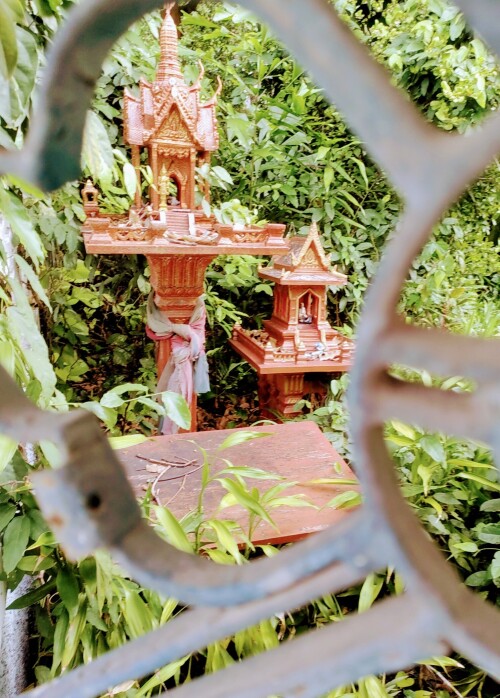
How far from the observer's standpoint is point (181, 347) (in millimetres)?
1367

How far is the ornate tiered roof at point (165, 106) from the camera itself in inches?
48.1

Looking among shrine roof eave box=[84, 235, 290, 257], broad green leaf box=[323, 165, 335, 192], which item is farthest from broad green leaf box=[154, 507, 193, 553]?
broad green leaf box=[323, 165, 335, 192]

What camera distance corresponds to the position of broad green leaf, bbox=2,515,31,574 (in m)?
0.44

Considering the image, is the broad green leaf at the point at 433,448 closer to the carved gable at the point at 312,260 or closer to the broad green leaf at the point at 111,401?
the broad green leaf at the point at 111,401

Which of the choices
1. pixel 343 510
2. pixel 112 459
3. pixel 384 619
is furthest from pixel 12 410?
pixel 343 510

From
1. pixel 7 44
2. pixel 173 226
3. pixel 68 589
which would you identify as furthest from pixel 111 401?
pixel 173 226

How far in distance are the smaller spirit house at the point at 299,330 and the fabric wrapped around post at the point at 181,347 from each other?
0.22 metres

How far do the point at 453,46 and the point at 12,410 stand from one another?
1882mm

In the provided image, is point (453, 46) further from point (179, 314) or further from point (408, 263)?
point (408, 263)

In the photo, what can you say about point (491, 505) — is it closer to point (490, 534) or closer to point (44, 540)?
point (490, 534)

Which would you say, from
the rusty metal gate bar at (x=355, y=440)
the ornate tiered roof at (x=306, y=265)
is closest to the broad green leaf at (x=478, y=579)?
the rusty metal gate bar at (x=355, y=440)

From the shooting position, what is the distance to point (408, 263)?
0.13 meters

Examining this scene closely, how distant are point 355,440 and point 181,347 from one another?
124 cm

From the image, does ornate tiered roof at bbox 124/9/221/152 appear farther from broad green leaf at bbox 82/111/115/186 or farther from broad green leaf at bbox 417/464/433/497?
broad green leaf at bbox 417/464/433/497
